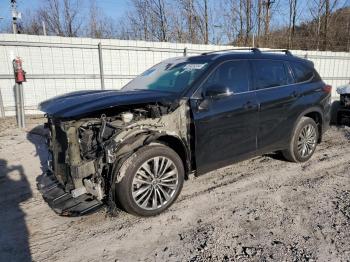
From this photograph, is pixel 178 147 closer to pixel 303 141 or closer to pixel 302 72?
pixel 303 141

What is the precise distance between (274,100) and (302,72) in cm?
111

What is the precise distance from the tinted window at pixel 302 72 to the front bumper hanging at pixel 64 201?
3.87 metres

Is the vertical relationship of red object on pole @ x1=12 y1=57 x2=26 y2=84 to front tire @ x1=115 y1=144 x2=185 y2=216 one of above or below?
above

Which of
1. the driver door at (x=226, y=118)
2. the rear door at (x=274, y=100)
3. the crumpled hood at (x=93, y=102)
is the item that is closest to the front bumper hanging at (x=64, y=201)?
the crumpled hood at (x=93, y=102)

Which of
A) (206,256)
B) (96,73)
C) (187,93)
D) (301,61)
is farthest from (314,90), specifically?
(96,73)

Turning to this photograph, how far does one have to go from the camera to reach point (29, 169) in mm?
5324

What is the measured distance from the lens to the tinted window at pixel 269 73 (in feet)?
14.9

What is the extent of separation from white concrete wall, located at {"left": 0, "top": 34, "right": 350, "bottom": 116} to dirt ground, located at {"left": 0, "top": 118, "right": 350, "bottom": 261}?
5018 millimetres

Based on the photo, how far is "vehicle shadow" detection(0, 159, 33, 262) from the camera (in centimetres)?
302

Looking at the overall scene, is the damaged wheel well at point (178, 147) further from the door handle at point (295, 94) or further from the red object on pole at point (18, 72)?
the red object on pole at point (18, 72)

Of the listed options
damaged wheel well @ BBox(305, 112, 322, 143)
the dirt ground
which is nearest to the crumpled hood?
the dirt ground

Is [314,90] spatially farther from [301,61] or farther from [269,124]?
[269,124]

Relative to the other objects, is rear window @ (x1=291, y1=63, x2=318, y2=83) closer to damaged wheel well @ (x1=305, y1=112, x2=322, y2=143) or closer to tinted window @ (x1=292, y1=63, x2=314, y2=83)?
tinted window @ (x1=292, y1=63, x2=314, y2=83)

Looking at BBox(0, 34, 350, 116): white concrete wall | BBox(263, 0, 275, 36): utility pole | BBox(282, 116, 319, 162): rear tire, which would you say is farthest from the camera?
BBox(263, 0, 275, 36): utility pole
